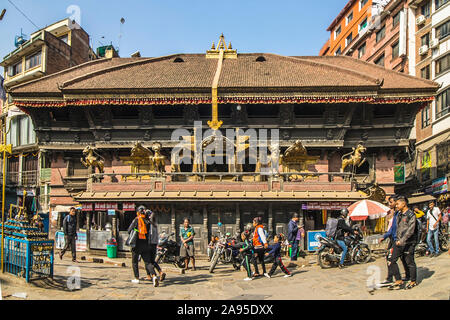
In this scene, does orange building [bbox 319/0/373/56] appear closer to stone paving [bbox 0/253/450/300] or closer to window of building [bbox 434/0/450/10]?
window of building [bbox 434/0/450/10]

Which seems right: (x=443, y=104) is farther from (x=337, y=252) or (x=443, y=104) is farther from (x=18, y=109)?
(x=18, y=109)

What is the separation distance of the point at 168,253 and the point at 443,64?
27.5m

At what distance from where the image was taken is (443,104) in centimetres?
3222

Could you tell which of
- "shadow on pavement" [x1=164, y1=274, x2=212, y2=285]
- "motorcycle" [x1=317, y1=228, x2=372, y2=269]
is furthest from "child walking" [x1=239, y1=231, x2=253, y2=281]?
"motorcycle" [x1=317, y1=228, x2=372, y2=269]

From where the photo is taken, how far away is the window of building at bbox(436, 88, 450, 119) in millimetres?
31656

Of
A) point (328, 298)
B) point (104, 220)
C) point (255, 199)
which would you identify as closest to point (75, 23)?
point (104, 220)

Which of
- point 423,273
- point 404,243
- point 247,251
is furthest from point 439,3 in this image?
point 404,243

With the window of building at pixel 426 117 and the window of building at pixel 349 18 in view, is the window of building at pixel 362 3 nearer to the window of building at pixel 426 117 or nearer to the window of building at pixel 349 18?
the window of building at pixel 349 18

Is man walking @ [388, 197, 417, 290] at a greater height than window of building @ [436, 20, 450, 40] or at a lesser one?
lesser

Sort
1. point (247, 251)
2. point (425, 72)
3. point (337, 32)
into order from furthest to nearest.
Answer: point (337, 32), point (425, 72), point (247, 251)

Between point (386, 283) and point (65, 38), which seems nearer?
point (386, 283)

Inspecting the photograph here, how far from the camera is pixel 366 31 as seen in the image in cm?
4578

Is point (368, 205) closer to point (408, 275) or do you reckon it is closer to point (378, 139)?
point (408, 275)

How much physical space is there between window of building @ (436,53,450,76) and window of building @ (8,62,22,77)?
123 ft
